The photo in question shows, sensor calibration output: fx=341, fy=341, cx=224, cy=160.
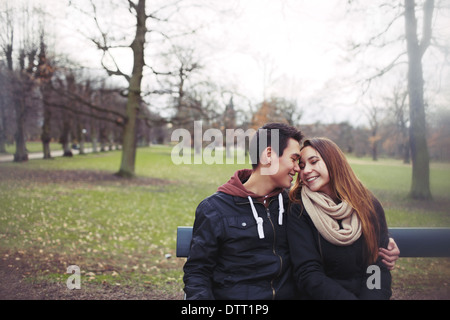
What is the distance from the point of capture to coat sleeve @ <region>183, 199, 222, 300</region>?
6.38ft

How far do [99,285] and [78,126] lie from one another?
31.4m

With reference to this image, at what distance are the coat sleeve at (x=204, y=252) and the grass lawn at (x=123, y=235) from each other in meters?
1.87

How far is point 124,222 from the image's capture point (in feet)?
22.1

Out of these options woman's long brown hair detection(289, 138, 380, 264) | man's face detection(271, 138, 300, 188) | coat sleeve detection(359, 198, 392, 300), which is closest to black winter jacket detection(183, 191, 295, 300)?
man's face detection(271, 138, 300, 188)

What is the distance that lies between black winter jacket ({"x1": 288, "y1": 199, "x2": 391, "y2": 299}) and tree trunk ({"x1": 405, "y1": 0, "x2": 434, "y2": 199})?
11.7 ft

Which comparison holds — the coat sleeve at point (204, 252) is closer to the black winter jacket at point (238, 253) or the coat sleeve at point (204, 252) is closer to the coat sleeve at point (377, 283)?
the black winter jacket at point (238, 253)

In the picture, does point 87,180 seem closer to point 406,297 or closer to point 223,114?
point 223,114

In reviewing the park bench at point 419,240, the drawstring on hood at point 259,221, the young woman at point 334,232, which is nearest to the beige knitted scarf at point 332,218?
the young woman at point 334,232

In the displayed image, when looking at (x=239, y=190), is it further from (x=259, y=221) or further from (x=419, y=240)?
(x=419, y=240)

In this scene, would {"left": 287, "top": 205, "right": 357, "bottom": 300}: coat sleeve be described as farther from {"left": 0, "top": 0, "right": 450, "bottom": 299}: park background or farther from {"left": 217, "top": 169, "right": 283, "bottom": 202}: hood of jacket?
{"left": 0, "top": 0, "right": 450, "bottom": 299}: park background

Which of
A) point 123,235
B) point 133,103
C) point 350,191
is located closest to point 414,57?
point 350,191

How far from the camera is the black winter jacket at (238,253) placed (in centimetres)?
198

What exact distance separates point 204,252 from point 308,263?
59cm

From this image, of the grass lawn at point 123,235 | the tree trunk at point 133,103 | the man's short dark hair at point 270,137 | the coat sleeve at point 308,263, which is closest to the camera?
the coat sleeve at point 308,263
